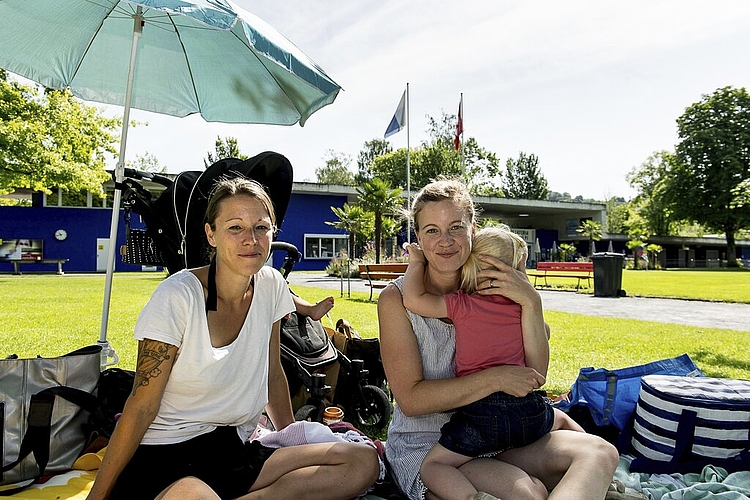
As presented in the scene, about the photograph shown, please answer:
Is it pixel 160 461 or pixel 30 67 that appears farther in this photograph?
pixel 30 67

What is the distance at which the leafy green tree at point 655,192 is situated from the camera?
156 feet

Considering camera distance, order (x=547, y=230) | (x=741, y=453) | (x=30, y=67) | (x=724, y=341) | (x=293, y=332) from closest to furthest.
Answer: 1. (x=741, y=453)
2. (x=293, y=332)
3. (x=30, y=67)
4. (x=724, y=341)
5. (x=547, y=230)

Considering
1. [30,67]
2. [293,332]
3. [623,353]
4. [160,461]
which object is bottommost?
[623,353]

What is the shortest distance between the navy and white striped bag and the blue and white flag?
19403 millimetres

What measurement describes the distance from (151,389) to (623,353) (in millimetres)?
6169

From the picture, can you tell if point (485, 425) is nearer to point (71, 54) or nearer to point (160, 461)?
point (160, 461)

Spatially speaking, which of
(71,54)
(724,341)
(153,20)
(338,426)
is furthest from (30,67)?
(724,341)

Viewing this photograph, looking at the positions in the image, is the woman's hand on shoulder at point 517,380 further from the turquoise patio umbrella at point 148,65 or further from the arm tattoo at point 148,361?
the turquoise patio umbrella at point 148,65

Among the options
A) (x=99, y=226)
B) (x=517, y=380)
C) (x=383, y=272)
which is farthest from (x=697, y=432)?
(x=99, y=226)

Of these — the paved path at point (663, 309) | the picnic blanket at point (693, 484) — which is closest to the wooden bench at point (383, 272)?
the paved path at point (663, 309)

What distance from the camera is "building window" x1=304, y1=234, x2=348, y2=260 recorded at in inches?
1292

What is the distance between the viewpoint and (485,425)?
7.44ft

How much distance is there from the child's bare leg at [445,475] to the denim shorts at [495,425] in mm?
34

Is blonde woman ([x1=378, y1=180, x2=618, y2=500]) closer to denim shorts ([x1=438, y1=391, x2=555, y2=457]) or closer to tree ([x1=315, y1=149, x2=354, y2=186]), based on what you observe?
denim shorts ([x1=438, y1=391, x2=555, y2=457])
